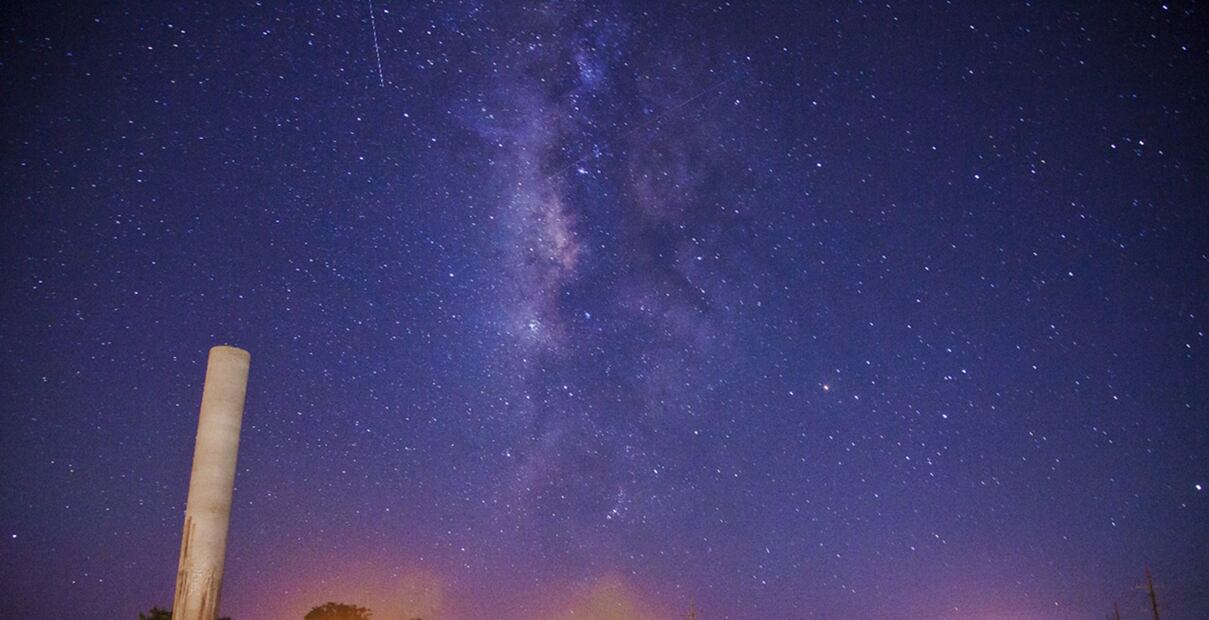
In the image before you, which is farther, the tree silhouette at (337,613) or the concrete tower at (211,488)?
the tree silhouette at (337,613)

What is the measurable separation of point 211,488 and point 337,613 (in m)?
49.5

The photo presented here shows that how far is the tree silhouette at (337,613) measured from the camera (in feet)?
175

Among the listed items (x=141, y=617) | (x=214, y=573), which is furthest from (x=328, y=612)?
(x=214, y=573)

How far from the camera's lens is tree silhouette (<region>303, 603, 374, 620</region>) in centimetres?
5341

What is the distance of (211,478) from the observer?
1042cm

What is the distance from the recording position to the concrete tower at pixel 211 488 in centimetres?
1009

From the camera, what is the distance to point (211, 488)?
10.4 meters

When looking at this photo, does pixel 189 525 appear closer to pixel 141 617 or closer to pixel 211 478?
pixel 211 478

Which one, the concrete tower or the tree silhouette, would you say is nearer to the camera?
the concrete tower

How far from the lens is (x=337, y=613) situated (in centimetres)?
5369

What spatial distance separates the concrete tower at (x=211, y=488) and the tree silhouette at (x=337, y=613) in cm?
4864

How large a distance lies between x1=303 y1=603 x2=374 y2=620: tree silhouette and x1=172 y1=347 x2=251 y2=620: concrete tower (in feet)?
160

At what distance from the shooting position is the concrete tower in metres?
10.1

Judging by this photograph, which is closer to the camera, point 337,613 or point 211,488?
point 211,488
